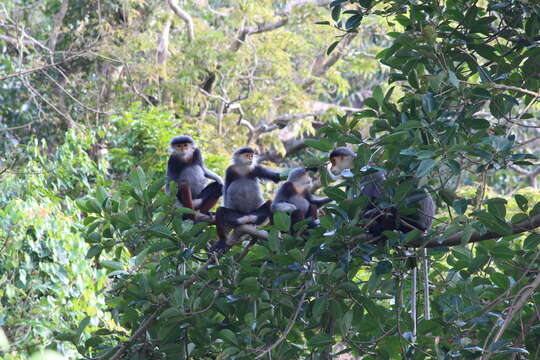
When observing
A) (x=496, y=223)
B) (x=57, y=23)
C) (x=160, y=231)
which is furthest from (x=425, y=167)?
(x=57, y=23)

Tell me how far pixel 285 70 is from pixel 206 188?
6020 millimetres

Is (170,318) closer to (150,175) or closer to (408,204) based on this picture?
(150,175)

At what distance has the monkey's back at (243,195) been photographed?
Result: 4.13 m

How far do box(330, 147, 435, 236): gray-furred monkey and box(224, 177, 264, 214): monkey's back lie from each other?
499mm

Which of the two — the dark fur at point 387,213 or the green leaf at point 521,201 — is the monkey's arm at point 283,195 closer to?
the dark fur at point 387,213

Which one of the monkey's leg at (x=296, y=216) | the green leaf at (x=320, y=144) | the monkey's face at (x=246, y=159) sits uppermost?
the green leaf at (x=320, y=144)

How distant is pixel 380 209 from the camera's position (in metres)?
2.75

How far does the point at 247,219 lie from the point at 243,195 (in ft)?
1.19

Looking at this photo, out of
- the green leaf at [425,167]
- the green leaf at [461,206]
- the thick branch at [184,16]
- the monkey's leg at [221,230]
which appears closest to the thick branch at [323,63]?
the thick branch at [184,16]

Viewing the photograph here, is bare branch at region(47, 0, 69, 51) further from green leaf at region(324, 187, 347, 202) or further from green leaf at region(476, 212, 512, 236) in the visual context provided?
green leaf at region(476, 212, 512, 236)

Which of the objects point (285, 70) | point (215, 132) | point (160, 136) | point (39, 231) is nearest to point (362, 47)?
point (285, 70)

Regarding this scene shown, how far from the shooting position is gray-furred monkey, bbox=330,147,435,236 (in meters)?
2.80

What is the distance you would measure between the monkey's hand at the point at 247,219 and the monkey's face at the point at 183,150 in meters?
0.81

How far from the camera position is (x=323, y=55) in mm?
11109
